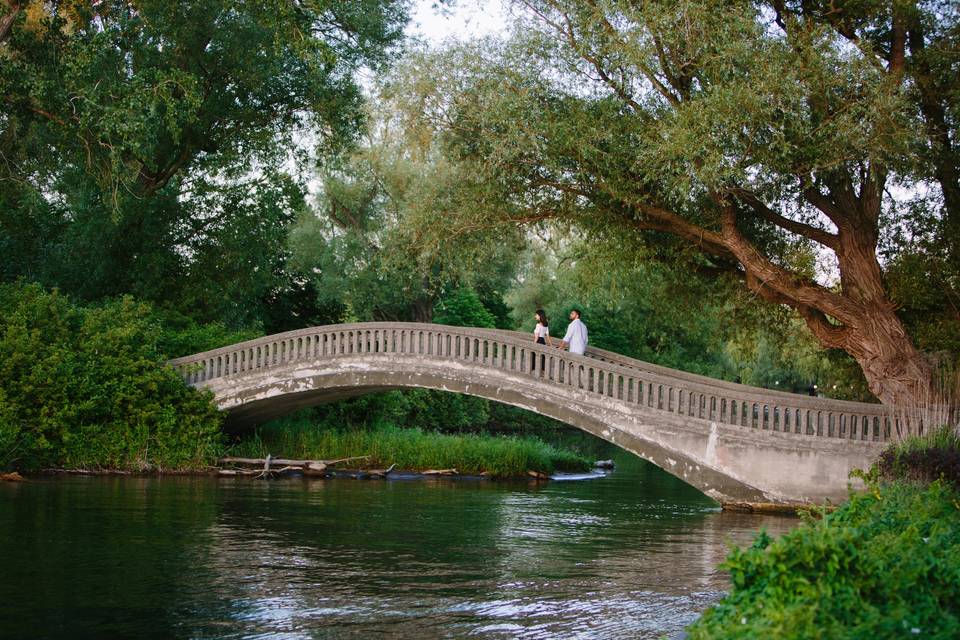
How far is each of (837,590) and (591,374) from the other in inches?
618

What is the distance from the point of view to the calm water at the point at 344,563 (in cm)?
749

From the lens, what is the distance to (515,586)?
367 inches

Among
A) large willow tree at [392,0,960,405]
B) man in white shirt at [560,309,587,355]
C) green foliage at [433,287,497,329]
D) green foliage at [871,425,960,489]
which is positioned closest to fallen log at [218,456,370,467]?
man in white shirt at [560,309,587,355]

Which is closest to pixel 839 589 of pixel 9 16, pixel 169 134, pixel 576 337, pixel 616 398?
pixel 616 398

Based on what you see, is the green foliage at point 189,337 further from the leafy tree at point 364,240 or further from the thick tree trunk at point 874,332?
the thick tree trunk at point 874,332

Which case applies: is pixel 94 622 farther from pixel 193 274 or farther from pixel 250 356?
pixel 193 274

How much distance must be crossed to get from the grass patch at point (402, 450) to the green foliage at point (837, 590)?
58.8 feet

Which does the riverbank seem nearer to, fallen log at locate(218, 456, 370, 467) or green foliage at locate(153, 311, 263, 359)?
fallen log at locate(218, 456, 370, 467)

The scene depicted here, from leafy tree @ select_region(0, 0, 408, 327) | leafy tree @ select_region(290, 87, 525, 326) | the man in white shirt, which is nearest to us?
the man in white shirt

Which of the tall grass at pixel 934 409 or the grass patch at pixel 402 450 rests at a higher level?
the tall grass at pixel 934 409

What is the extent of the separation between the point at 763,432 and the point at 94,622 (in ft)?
40.4

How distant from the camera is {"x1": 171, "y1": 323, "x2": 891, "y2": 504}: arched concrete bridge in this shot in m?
16.8

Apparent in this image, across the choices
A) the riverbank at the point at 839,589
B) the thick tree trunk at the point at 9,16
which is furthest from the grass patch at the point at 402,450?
the riverbank at the point at 839,589

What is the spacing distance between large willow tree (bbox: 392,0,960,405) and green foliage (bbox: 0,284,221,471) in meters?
7.66
